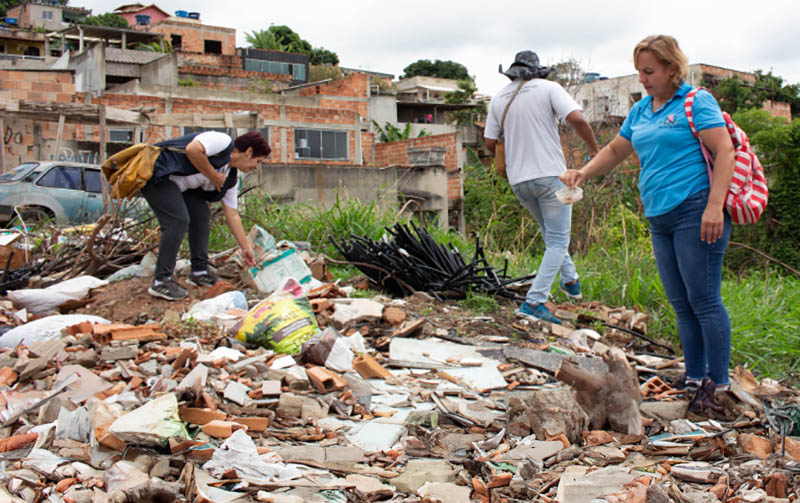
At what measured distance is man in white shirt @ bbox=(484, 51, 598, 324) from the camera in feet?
14.9

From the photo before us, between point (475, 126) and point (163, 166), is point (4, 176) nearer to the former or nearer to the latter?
point (163, 166)

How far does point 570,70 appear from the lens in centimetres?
1484

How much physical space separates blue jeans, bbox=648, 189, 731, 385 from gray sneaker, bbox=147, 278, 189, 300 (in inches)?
130

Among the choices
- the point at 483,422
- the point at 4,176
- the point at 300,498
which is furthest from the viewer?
the point at 4,176

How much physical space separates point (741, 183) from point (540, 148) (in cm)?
174

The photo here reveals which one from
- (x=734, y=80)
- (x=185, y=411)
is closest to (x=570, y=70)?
(x=185, y=411)

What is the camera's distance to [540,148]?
15.0 ft

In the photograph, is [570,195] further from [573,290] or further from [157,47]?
[157,47]

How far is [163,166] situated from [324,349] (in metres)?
2.01

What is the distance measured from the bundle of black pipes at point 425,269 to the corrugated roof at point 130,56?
1391 inches

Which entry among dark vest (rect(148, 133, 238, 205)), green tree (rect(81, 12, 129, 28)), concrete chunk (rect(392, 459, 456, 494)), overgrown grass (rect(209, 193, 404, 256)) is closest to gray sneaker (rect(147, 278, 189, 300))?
dark vest (rect(148, 133, 238, 205))

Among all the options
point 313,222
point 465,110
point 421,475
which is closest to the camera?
point 421,475

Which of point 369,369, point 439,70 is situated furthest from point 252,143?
point 439,70

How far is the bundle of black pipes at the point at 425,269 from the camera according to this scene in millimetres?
5379
